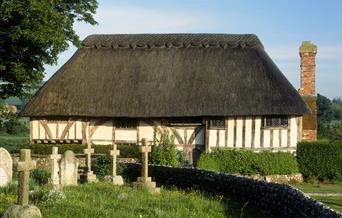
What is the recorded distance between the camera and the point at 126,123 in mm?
30250

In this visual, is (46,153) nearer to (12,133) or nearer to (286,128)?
(286,128)

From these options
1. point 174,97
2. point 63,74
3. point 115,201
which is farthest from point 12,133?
point 115,201

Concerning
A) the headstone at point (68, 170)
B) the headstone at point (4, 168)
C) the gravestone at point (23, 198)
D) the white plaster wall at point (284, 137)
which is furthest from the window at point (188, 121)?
the gravestone at point (23, 198)

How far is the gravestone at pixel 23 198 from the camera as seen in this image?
10.4 metres

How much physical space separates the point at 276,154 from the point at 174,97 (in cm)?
578

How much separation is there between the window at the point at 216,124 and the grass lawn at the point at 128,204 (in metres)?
11.8

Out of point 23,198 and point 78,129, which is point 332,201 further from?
point 78,129

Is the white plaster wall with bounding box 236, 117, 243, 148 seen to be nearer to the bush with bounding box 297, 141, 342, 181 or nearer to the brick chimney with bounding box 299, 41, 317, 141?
the bush with bounding box 297, 141, 342, 181

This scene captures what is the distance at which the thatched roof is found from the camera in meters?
29.2

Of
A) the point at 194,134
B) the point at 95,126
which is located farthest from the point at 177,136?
the point at 95,126

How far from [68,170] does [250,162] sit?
39.5ft

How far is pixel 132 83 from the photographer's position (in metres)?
31.1

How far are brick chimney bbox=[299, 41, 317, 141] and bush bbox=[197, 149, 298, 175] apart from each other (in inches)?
212

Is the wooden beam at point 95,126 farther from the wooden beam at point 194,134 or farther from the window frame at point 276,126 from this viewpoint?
the window frame at point 276,126
